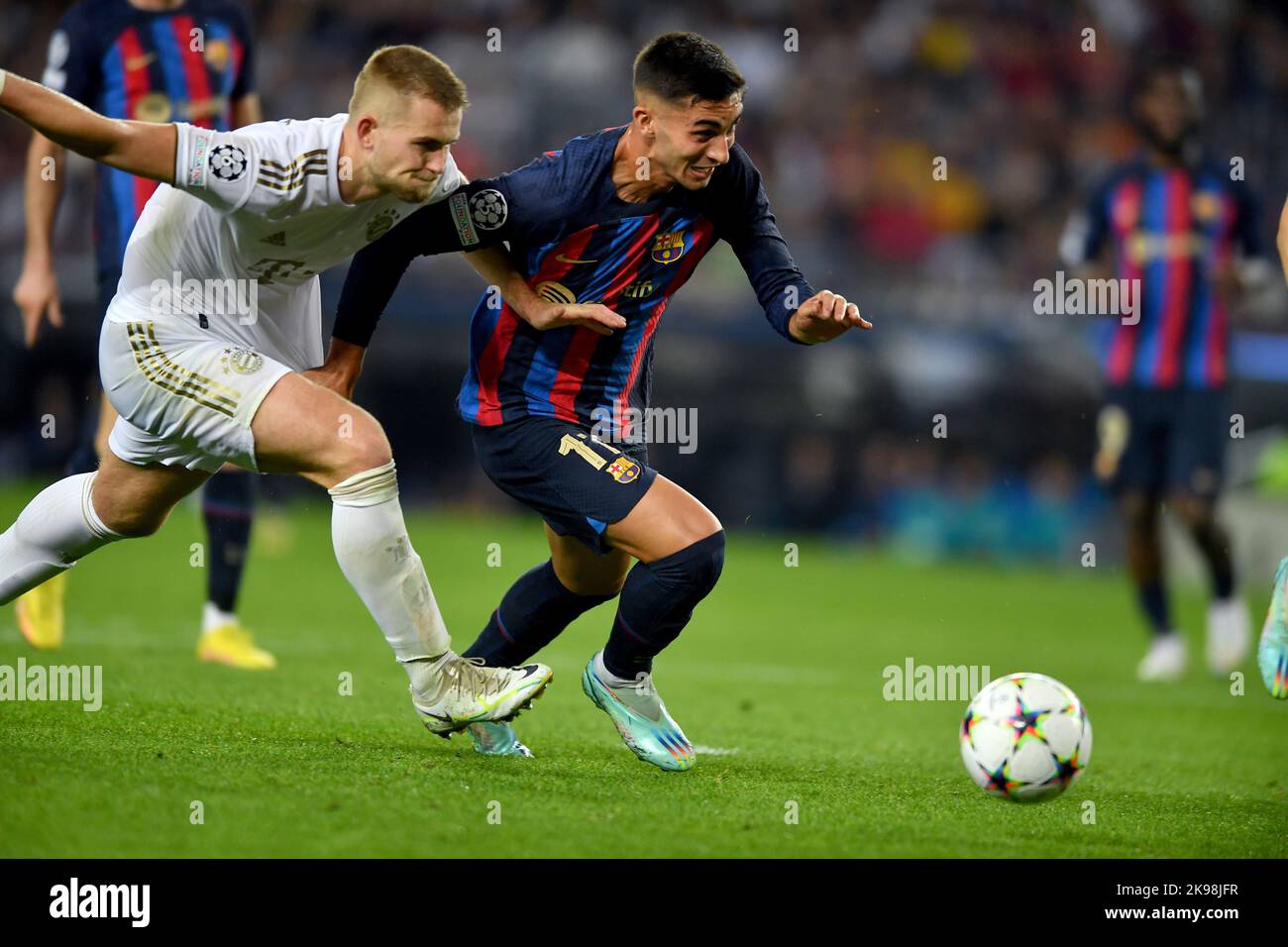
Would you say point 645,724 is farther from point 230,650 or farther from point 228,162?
point 230,650

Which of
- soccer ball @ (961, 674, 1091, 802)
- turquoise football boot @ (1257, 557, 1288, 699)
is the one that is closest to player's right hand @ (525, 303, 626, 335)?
soccer ball @ (961, 674, 1091, 802)

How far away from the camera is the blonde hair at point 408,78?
4.21 meters

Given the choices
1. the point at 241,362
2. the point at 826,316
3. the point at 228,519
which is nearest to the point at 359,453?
the point at 241,362

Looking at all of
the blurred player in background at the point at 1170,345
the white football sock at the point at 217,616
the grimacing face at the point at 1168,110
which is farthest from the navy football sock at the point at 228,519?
the grimacing face at the point at 1168,110

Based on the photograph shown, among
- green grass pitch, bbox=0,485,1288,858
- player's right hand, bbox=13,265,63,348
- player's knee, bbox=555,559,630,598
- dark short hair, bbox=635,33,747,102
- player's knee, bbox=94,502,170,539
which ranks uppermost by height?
dark short hair, bbox=635,33,747,102

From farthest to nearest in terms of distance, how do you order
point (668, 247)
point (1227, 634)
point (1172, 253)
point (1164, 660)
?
1. point (1172, 253)
2. point (1227, 634)
3. point (1164, 660)
4. point (668, 247)

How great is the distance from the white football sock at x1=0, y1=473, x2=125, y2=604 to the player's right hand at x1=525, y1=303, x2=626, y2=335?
1441 millimetres

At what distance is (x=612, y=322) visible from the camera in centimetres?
461

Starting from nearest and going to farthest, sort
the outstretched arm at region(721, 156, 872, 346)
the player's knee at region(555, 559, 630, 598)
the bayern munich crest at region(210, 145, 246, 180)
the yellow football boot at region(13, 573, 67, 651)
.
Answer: the bayern munich crest at region(210, 145, 246, 180), the outstretched arm at region(721, 156, 872, 346), the player's knee at region(555, 559, 630, 598), the yellow football boot at region(13, 573, 67, 651)

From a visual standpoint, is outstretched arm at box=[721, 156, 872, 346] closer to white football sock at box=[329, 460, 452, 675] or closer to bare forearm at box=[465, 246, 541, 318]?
bare forearm at box=[465, 246, 541, 318]

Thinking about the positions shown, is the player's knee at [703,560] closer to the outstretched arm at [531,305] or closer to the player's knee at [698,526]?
the player's knee at [698,526]

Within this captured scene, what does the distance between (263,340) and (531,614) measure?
4.08ft

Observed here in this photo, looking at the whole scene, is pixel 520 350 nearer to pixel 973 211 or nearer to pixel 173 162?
pixel 173 162

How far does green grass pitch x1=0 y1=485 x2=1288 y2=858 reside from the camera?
3.76 m
